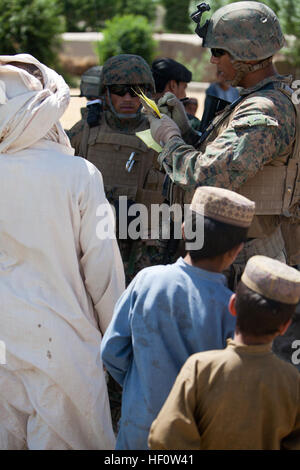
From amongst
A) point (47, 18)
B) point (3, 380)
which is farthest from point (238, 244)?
point (47, 18)

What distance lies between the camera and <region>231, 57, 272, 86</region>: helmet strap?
354 cm

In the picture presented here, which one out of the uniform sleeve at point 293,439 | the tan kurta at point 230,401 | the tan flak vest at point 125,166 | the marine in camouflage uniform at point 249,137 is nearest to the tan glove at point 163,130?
the marine in camouflage uniform at point 249,137

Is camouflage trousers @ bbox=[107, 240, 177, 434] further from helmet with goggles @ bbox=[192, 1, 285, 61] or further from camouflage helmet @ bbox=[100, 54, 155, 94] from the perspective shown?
helmet with goggles @ bbox=[192, 1, 285, 61]

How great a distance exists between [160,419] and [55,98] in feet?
4.73

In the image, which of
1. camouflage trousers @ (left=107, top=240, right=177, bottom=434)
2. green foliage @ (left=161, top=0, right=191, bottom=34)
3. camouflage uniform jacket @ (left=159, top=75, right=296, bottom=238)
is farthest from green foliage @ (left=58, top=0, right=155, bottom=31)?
camouflage uniform jacket @ (left=159, top=75, right=296, bottom=238)

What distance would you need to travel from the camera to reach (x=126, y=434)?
256 cm

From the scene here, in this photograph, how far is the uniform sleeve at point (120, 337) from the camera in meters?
2.55

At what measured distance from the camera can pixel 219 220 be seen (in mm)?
2455

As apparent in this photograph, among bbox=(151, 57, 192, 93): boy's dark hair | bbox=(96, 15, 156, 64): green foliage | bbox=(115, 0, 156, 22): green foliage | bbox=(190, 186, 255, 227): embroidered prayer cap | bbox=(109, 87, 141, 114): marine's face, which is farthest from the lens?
bbox=(115, 0, 156, 22): green foliage

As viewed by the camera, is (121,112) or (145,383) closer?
(145,383)

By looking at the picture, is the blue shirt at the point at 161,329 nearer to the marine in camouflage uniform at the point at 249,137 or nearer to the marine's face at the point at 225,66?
the marine in camouflage uniform at the point at 249,137

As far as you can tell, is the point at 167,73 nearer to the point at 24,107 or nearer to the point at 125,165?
the point at 125,165

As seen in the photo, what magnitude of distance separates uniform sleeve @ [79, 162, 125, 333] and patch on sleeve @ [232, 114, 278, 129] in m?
0.77

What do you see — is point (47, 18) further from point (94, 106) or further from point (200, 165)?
point (200, 165)
